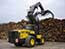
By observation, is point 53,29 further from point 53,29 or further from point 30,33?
point 30,33

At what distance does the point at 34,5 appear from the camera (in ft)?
63.6

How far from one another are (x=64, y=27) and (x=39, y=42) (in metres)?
4.97

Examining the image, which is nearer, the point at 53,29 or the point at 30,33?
the point at 30,33

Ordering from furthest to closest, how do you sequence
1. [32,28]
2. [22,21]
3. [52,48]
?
1. [22,21]
2. [32,28]
3. [52,48]

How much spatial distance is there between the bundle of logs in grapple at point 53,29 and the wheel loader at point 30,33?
3.29 meters

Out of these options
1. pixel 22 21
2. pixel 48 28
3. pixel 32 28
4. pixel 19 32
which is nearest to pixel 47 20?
pixel 48 28

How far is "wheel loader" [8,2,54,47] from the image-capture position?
16969mm

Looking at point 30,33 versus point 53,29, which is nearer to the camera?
point 30,33

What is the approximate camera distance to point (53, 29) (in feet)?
76.3

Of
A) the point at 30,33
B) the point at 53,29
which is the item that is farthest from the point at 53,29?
the point at 30,33

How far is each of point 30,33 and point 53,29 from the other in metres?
5.96

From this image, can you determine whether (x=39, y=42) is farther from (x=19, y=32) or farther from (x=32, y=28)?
(x=19, y=32)

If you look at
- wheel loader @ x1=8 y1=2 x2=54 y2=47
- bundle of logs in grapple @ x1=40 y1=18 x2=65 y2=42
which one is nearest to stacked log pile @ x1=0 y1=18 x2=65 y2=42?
bundle of logs in grapple @ x1=40 y1=18 x2=65 y2=42

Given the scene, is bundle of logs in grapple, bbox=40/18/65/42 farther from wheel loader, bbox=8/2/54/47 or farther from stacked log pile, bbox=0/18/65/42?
wheel loader, bbox=8/2/54/47
